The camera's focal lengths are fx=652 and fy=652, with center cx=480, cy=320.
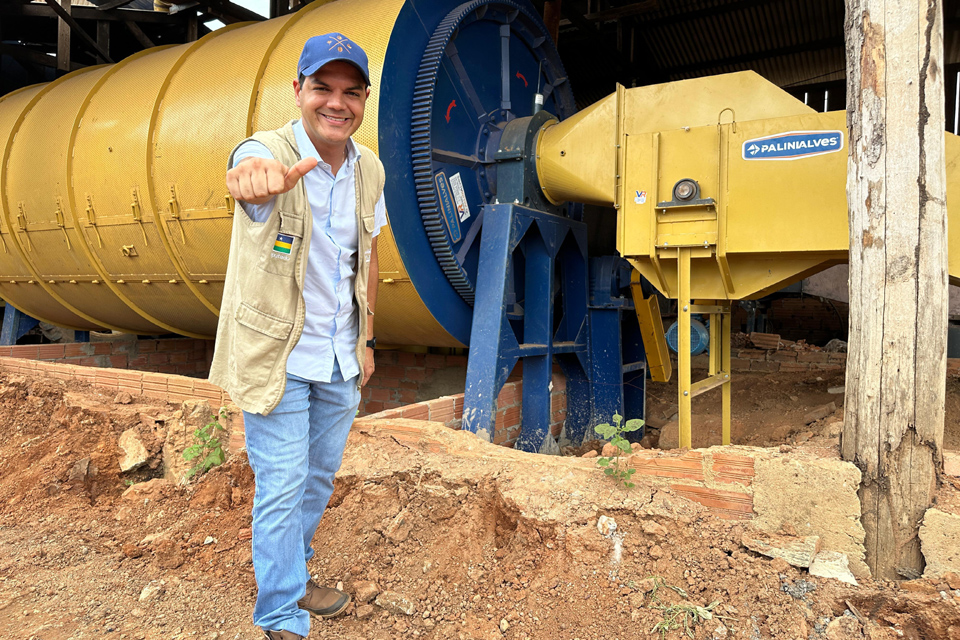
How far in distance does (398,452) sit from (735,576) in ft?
5.23

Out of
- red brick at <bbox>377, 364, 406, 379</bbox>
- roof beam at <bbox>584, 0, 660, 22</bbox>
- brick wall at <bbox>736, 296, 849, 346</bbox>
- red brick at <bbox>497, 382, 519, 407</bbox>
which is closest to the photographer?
red brick at <bbox>497, 382, 519, 407</bbox>

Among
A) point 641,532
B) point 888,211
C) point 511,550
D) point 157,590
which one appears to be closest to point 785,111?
point 888,211

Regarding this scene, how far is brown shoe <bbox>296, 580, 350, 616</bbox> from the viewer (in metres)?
2.25

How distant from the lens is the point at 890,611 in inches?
83.4

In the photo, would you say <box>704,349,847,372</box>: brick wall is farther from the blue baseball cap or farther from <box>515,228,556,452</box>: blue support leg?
the blue baseball cap

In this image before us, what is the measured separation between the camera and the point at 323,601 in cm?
226

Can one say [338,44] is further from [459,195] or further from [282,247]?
[459,195]

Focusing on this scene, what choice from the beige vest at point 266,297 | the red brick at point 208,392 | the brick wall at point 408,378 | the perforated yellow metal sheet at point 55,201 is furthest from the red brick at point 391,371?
the beige vest at point 266,297

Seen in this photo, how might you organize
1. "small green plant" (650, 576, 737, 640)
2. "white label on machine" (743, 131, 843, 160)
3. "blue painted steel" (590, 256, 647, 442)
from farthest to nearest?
"blue painted steel" (590, 256, 647, 442) < "white label on machine" (743, 131, 843, 160) < "small green plant" (650, 576, 737, 640)

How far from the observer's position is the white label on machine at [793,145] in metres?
3.22

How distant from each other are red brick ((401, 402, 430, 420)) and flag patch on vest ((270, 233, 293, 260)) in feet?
6.03

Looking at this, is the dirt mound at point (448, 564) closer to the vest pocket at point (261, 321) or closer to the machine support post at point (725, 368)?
the vest pocket at point (261, 321)

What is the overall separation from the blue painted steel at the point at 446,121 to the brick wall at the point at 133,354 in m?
4.12

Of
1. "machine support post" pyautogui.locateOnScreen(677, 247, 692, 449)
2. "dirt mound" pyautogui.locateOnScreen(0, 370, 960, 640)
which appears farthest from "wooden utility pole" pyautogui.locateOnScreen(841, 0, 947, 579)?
"machine support post" pyautogui.locateOnScreen(677, 247, 692, 449)
